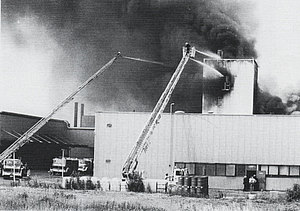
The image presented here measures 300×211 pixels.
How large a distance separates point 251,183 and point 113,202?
1275cm

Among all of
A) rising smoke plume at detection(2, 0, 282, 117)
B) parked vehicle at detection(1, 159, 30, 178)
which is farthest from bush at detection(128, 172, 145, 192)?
parked vehicle at detection(1, 159, 30, 178)

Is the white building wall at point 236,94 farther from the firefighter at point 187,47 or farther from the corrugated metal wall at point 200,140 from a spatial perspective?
the corrugated metal wall at point 200,140

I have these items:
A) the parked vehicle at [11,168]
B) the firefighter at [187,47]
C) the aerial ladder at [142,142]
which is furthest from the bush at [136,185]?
the firefighter at [187,47]

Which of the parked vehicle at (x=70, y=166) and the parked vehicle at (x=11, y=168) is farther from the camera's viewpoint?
the parked vehicle at (x=70, y=166)

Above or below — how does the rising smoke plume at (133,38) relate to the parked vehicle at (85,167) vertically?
above

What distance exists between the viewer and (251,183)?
31234 mm

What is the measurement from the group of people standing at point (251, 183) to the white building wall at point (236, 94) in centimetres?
656

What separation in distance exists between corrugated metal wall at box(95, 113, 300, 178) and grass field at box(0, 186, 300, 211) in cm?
704

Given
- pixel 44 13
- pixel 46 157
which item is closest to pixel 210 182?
pixel 44 13

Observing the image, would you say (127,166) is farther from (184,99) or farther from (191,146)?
(184,99)

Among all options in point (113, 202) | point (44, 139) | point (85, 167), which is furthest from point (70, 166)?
point (113, 202)

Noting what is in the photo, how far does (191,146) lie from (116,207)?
13.4 m

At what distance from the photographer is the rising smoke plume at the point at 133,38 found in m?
26.9

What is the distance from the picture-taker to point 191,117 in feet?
107
